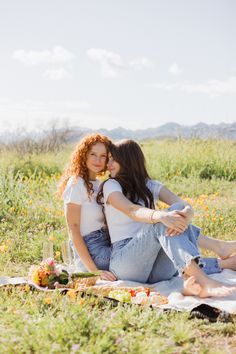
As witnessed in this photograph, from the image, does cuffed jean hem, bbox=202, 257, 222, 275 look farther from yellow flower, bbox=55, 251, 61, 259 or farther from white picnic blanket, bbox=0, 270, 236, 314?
yellow flower, bbox=55, 251, 61, 259

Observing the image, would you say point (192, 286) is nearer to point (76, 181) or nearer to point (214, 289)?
point (214, 289)

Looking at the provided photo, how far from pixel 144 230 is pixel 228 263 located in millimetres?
985

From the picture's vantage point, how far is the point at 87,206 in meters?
4.29

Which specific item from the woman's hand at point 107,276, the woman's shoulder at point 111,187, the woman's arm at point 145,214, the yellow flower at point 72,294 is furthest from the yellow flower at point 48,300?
the woman's shoulder at point 111,187

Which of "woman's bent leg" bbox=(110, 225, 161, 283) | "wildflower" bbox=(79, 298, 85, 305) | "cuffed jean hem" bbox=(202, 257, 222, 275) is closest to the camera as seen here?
"wildflower" bbox=(79, 298, 85, 305)

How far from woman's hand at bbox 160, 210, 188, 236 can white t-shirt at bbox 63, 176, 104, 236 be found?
0.77 metres

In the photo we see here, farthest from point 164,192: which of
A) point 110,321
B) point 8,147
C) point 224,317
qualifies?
point 8,147

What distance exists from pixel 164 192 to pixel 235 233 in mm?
1787

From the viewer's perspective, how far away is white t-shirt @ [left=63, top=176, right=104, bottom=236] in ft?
13.8

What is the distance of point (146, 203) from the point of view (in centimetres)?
423

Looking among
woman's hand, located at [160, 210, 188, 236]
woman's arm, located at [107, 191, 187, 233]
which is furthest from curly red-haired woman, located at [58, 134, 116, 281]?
woman's hand, located at [160, 210, 188, 236]

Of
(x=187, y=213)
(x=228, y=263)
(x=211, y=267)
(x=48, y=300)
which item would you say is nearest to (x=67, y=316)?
(x=48, y=300)

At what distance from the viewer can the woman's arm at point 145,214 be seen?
3635 mm

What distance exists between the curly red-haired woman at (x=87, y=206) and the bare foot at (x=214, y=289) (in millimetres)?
851
